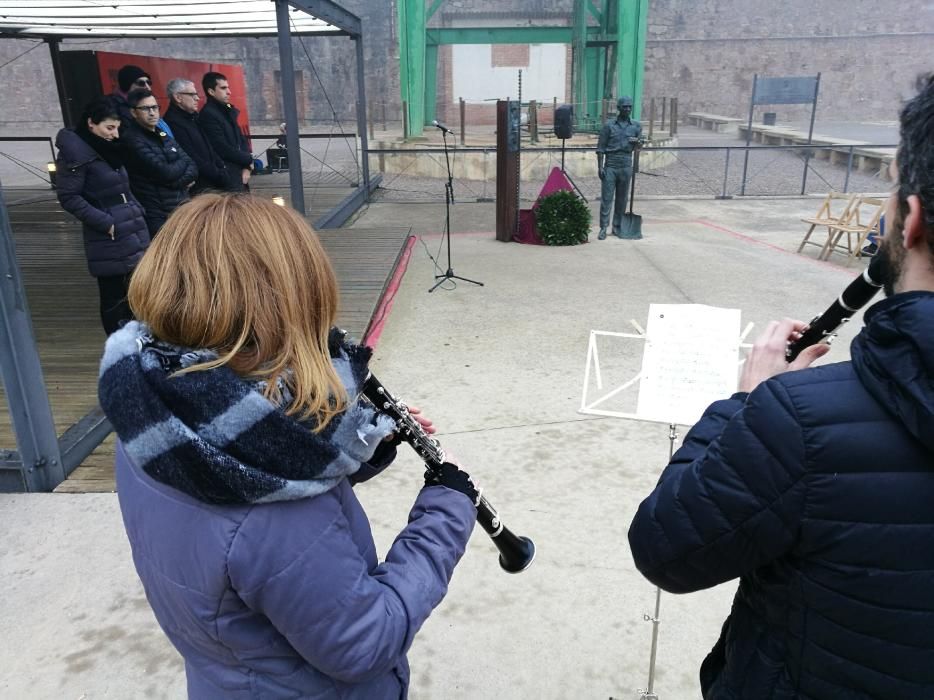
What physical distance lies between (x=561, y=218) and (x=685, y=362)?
6.97 meters

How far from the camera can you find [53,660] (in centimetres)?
239

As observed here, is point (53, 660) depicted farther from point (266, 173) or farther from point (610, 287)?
point (266, 173)

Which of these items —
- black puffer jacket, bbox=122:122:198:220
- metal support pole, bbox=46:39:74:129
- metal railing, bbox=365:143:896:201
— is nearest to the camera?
black puffer jacket, bbox=122:122:198:220

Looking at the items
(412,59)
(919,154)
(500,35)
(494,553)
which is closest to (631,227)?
(494,553)

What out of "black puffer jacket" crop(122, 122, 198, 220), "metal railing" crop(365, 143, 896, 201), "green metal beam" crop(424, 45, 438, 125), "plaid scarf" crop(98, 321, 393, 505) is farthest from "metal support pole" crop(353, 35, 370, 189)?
"plaid scarf" crop(98, 321, 393, 505)

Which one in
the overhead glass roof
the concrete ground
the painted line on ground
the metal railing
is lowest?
the concrete ground

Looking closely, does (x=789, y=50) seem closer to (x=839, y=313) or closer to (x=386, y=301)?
(x=386, y=301)

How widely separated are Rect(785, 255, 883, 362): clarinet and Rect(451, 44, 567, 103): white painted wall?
30750 mm

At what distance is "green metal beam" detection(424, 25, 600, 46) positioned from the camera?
20.2 metres

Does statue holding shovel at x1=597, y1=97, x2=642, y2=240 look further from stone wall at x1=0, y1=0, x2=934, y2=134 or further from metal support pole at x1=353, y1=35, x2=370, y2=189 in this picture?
stone wall at x1=0, y1=0, x2=934, y2=134

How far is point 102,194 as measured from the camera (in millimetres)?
4227

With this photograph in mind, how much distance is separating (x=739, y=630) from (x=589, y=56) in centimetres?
2258

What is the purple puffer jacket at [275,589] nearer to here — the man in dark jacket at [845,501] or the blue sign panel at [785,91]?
the man in dark jacket at [845,501]

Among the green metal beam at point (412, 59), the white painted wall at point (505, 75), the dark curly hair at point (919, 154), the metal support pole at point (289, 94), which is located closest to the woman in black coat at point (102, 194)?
the metal support pole at point (289, 94)
